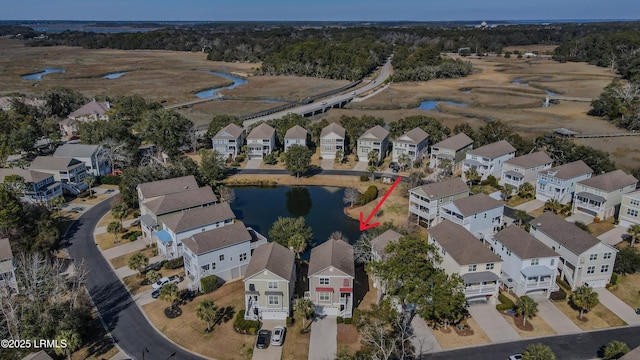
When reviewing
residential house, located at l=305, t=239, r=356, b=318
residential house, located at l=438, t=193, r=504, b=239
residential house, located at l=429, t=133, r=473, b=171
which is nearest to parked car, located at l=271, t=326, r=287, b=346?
residential house, located at l=305, t=239, r=356, b=318

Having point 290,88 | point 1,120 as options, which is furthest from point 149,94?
point 1,120

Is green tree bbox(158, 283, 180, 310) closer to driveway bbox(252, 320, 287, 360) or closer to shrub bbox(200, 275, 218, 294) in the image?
shrub bbox(200, 275, 218, 294)

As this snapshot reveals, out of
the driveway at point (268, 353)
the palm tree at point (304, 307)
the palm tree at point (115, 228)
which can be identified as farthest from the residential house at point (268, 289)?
the palm tree at point (115, 228)

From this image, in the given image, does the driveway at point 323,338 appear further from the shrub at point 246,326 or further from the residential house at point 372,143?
the residential house at point 372,143

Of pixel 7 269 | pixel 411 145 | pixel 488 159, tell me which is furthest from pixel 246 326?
pixel 411 145

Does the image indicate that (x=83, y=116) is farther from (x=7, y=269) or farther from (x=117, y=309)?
(x=117, y=309)
